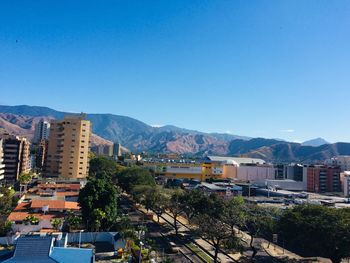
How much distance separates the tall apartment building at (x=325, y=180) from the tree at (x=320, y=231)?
89.6 m

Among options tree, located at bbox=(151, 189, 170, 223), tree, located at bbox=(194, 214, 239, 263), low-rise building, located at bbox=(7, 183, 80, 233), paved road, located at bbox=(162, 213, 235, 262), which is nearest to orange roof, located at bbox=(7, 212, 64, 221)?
low-rise building, located at bbox=(7, 183, 80, 233)

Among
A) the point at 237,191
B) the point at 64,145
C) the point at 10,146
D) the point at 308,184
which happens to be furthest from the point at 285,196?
the point at 10,146

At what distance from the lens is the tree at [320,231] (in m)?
36.4

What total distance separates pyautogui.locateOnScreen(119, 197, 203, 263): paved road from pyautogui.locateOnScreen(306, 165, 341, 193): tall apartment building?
8156 centimetres

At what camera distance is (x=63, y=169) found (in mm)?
103000

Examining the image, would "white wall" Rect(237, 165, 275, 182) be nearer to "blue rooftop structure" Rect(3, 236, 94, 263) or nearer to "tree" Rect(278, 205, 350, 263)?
"tree" Rect(278, 205, 350, 263)

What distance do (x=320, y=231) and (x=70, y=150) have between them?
266ft

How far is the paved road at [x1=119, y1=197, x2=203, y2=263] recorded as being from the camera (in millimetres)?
41156

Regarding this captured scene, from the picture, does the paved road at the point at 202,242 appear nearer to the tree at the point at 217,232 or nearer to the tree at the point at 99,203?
the tree at the point at 217,232

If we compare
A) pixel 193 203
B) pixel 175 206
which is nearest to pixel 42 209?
pixel 175 206


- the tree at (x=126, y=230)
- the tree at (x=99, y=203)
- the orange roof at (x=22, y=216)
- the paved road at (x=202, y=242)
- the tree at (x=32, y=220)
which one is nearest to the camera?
the tree at (x=126, y=230)

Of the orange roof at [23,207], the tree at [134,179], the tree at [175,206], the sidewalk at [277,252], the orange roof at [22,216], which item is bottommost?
the sidewalk at [277,252]

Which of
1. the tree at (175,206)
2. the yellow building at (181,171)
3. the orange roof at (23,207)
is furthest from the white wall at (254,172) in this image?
the orange roof at (23,207)

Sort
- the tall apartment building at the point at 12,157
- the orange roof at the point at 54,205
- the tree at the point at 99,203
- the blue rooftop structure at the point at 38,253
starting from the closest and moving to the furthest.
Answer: the blue rooftop structure at the point at 38,253, the tree at the point at 99,203, the orange roof at the point at 54,205, the tall apartment building at the point at 12,157
